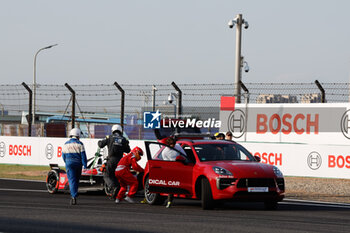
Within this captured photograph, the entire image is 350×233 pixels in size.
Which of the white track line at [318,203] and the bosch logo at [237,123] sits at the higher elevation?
the bosch logo at [237,123]

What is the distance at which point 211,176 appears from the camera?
14.1 meters

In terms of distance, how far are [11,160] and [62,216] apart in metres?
18.3

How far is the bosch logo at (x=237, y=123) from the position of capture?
26562 mm

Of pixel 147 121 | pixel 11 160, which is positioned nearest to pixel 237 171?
pixel 147 121

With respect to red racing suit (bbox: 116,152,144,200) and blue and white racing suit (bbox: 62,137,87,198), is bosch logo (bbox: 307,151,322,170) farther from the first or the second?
blue and white racing suit (bbox: 62,137,87,198)

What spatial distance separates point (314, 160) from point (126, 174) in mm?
9024

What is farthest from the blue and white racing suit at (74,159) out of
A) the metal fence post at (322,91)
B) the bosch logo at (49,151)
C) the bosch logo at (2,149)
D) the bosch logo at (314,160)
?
the bosch logo at (2,149)

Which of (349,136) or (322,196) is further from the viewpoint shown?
(349,136)

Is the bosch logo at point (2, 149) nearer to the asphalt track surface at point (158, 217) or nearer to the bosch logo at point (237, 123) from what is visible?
the bosch logo at point (237, 123)

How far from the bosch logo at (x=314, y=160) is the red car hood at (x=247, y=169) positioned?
867cm


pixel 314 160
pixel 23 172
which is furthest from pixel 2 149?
pixel 314 160

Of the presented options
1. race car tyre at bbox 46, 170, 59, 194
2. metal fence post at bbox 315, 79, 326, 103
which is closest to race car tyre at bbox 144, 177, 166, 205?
race car tyre at bbox 46, 170, 59, 194

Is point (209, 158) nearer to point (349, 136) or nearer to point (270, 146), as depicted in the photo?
point (270, 146)

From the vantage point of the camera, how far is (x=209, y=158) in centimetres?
1491
